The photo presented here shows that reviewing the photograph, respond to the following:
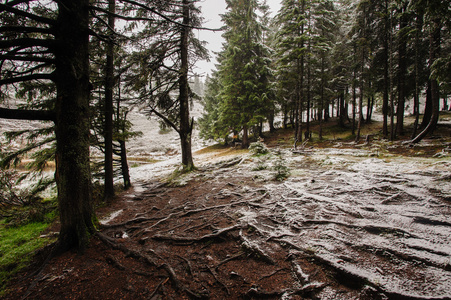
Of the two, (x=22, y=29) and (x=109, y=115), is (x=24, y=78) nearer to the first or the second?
(x=22, y=29)

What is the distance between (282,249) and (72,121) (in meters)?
4.90

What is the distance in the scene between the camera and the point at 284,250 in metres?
3.41

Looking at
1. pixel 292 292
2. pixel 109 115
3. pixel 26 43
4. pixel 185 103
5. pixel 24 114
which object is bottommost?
pixel 292 292

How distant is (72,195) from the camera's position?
3.63m

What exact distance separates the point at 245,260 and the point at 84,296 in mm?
2648

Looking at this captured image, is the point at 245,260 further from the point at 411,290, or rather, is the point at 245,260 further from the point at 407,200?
the point at 407,200

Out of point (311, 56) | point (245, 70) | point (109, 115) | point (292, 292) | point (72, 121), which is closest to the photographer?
point (292, 292)

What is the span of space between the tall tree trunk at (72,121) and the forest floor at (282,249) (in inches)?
26.8

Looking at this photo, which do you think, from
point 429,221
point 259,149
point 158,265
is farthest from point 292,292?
point 259,149

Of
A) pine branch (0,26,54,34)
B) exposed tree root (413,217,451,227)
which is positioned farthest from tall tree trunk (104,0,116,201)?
exposed tree root (413,217,451,227)

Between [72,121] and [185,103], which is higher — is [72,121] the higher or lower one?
the lower one

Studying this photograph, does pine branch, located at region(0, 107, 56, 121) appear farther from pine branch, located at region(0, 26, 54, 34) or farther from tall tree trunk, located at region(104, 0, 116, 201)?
tall tree trunk, located at region(104, 0, 116, 201)

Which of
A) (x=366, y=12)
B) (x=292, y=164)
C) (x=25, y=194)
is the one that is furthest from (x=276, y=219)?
(x=366, y=12)

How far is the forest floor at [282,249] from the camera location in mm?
2547
